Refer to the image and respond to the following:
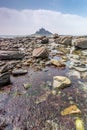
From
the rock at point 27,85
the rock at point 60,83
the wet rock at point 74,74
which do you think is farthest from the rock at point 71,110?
the wet rock at point 74,74

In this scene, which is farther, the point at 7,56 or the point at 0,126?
the point at 7,56

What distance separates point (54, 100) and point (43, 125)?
4.87ft

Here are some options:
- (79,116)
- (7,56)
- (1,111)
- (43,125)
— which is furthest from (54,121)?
(7,56)

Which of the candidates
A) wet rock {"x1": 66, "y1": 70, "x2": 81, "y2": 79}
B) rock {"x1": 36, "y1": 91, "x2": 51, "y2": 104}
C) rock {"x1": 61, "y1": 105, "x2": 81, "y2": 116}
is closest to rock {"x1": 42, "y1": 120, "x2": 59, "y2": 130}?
rock {"x1": 61, "y1": 105, "x2": 81, "y2": 116}

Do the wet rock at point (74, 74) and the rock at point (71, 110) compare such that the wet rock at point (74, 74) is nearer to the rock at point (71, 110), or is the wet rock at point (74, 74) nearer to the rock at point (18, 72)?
the rock at point (18, 72)

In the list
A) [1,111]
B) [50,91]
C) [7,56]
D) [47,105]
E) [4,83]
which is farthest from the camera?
[7,56]

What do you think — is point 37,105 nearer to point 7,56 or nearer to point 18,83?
point 18,83

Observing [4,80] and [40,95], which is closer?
[40,95]

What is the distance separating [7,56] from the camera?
12.8m

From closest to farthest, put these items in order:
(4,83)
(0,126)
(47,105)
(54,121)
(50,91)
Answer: (0,126)
(54,121)
(47,105)
(50,91)
(4,83)

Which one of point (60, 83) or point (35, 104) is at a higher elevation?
point (60, 83)

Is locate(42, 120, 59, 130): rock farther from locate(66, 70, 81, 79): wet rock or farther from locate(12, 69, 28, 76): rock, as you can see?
locate(12, 69, 28, 76): rock

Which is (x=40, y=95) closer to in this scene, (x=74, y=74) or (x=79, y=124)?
(x=79, y=124)

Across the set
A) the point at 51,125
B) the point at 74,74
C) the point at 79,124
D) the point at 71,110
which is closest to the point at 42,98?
the point at 71,110
